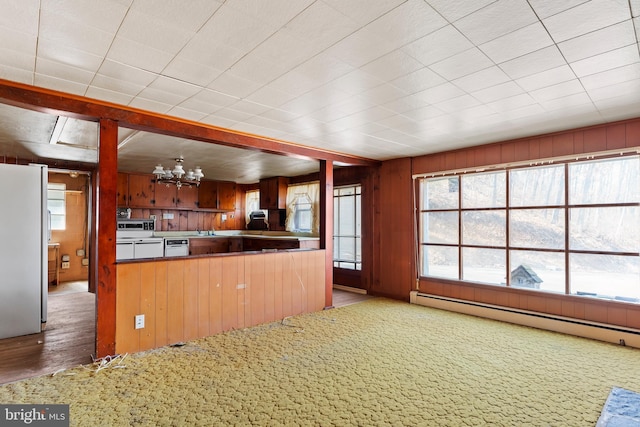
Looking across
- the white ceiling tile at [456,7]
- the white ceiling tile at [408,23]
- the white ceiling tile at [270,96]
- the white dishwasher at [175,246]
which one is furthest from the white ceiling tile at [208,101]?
the white dishwasher at [175,246]

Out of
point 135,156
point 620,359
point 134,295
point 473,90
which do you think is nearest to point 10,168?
point 135,156

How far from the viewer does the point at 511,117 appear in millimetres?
3607

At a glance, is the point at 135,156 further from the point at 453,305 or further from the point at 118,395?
the point at 453,305

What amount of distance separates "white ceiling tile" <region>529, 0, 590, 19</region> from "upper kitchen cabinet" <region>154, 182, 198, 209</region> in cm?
750

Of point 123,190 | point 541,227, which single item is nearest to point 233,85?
point 541,227

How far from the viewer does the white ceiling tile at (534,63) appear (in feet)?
7.41

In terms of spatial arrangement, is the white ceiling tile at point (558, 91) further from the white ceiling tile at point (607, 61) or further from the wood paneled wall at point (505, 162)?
the wood paneled wall at point (505, 162)

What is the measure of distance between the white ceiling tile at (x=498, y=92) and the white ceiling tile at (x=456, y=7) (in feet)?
3.88

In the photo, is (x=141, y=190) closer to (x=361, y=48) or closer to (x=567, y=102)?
(x=361, y=48)

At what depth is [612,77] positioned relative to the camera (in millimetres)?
2609

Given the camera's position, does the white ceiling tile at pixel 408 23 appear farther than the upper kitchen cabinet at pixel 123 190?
No

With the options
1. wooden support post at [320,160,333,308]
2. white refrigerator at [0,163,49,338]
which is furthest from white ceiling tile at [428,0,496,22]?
white refrigerator at [0,163,49,338]

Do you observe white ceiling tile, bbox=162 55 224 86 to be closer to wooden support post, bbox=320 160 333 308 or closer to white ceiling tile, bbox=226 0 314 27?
white ceiling tile, bbox=226 0 314 27

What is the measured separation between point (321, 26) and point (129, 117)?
233cm
